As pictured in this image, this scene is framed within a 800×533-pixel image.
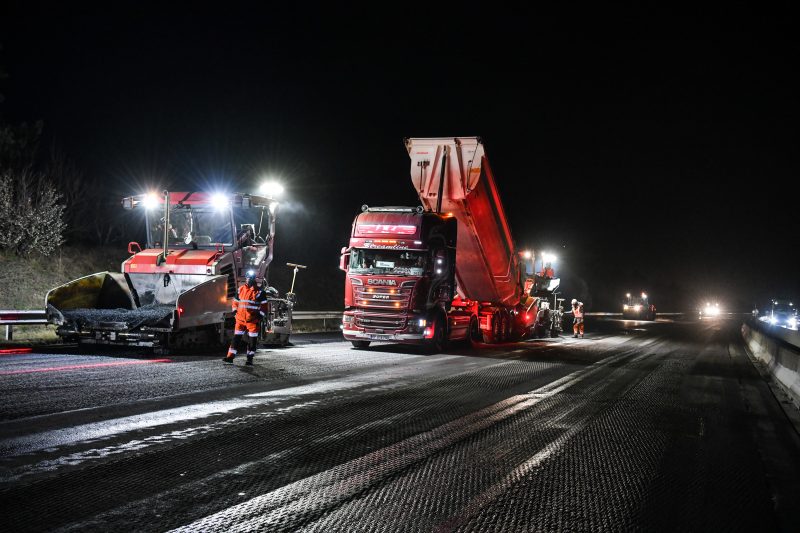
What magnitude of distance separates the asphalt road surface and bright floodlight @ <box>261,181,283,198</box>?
5.29m

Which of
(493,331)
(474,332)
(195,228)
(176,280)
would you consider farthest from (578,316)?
(176,280)

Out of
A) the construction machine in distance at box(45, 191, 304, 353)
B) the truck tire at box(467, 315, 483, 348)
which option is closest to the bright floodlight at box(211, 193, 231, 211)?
the construction machine in distance at box(45, 191, 304, 353)

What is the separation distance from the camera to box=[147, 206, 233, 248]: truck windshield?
48.1 feet

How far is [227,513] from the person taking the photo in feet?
13.8

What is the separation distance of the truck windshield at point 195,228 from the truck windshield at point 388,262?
3.52m

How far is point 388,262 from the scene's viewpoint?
16.8m

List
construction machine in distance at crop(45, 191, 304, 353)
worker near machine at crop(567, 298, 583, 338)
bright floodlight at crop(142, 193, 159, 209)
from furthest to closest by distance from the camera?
1. worker near machine at crop(567, 298, 583, 338)
2. bright floodlight at crop(142, 193, 159, 209)
3. construction machine in distance at crop(45, 191, 304, 353)

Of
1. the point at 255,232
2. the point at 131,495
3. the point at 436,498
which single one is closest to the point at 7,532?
the point at 131,495

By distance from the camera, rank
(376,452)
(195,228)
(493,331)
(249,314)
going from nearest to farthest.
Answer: (376,452) < (249,314) < (195,228) < (493,331)

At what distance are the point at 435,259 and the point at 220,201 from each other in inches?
214

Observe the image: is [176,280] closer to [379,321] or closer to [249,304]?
[249,304]

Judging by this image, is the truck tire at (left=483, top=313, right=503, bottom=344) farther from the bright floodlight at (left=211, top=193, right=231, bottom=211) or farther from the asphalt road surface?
the bright floodlight at (left=211, top=193, right=231, bottom=211)

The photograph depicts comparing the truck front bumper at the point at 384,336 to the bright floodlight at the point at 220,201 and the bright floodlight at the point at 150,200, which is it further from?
the bright floodlight at the point at 150,200

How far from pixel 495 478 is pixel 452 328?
1266 cm
